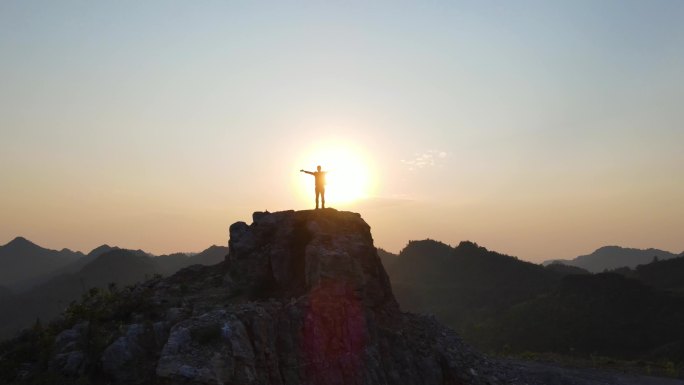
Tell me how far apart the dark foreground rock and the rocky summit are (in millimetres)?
55

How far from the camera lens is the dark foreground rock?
15.7 metres

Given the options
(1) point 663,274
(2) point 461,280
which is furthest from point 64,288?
(1) point 663,274

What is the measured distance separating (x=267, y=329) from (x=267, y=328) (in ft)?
0.15

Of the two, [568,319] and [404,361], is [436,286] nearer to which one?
[568,319]

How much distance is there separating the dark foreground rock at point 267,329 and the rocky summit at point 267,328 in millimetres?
55

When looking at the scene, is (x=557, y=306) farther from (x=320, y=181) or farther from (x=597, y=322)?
(x=320, y=181)

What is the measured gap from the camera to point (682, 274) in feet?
282

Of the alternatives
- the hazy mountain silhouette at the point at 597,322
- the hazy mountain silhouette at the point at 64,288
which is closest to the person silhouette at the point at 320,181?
the hazy mountain silhouette at the point at 597,322

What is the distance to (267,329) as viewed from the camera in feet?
63.7

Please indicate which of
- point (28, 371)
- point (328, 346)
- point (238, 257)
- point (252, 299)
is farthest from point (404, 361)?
point (28, 371)

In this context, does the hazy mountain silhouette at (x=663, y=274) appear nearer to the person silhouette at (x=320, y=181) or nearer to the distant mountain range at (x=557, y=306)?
the distant mountain range at (x=557, y=306)

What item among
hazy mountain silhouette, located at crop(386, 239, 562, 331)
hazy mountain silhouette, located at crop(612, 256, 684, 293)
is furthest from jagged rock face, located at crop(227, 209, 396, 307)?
hazy mountain silhouette, located at crop(612, 256, 684, 293)

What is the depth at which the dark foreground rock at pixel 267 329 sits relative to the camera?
15.7 meters

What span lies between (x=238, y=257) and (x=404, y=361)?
1088 centimetres
